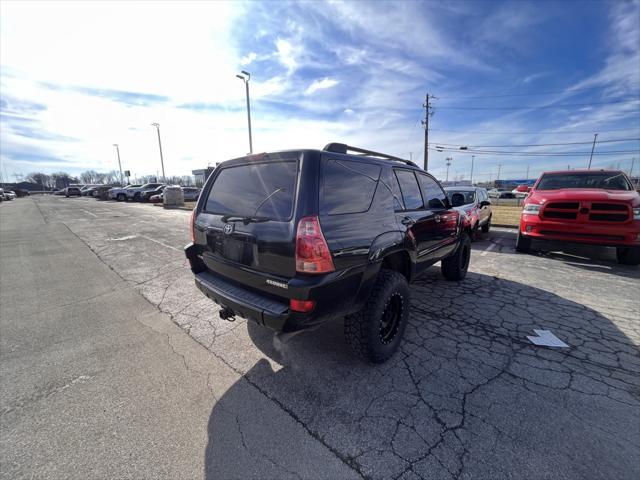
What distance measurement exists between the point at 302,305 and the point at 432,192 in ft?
9.44

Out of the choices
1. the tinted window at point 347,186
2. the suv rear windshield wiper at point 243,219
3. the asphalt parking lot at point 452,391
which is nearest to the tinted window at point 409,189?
the tinted window at point 347,186

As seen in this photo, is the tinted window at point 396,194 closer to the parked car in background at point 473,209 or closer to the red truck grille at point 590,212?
the parked car in background at point 473,209

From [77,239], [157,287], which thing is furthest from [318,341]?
[77,239]

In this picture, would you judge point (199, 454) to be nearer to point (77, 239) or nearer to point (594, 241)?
point (594, 241)

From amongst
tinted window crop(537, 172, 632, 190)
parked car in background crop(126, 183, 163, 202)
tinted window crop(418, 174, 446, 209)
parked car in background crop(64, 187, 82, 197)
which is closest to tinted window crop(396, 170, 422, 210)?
tinted window crop(418, 174, 446, 209)

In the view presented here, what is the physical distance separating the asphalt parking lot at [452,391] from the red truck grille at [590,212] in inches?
64.3

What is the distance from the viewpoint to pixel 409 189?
3.32 metres

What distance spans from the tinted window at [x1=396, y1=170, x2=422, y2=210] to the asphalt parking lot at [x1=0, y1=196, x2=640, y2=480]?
1.45 metres

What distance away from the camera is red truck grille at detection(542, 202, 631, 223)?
5.10 m

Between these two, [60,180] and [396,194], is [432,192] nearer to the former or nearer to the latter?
[396,194]

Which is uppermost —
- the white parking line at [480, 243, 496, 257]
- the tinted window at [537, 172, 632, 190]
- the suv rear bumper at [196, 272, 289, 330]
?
the tinted window at [537, 172, 632, 190]

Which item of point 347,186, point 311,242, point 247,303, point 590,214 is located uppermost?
point 347,186

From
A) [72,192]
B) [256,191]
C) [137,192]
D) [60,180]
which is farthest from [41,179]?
[256,191]

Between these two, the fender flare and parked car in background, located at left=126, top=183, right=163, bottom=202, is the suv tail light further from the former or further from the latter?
parked car in background, located at left=126, top=183, right=163, bottom=202
